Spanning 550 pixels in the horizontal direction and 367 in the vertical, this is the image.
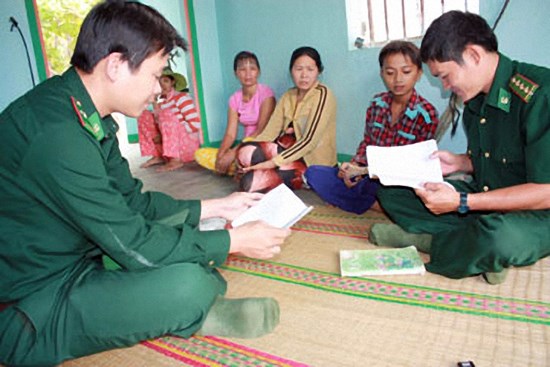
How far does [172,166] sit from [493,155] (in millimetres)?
3155

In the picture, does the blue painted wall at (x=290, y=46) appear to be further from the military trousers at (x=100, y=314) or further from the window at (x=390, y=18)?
the military trousers at (x=100, y=314)

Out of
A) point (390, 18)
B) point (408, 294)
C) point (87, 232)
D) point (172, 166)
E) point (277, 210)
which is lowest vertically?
point (408, 294)

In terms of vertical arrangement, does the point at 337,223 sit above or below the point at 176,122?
below

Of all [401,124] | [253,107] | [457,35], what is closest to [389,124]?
[401,124]

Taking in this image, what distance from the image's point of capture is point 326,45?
11.0ft

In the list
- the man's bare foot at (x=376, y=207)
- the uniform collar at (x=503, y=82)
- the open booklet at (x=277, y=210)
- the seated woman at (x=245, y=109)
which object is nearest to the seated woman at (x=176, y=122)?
the seated woman at (x=245, y=109)

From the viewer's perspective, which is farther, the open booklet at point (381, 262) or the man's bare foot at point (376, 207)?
the man's bare foot at point (376, 207)

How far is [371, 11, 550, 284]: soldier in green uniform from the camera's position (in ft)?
4.61

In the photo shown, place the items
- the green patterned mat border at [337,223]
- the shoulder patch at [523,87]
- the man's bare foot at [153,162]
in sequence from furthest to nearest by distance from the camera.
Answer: the man's bare foot at [153,162] < the green patterned mat border at [337,223] < the shoulder patch at [523,87]

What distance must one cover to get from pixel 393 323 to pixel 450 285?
33 cm

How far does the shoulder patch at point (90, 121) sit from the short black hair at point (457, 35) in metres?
1.14

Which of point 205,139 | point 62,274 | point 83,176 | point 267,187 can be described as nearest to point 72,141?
point 83,176

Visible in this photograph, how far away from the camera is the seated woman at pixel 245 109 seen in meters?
3.51

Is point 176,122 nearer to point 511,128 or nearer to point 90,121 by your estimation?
point 90,121
